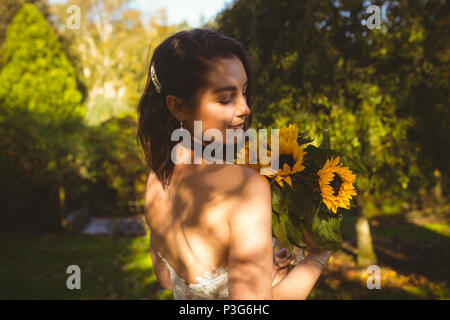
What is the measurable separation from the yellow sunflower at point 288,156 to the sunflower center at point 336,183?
17 cm

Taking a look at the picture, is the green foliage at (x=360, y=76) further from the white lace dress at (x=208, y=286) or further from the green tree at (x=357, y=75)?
the white lace dress at (x=208, y=286)

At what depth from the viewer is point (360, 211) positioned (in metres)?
5.96

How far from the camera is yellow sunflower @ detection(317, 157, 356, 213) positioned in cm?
151

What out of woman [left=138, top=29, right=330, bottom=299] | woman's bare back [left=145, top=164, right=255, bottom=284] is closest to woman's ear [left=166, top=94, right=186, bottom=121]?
woman [left=138, top=29, right=330, bottom=299]

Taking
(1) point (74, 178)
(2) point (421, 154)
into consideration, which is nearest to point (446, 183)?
(2) point (421, 154)

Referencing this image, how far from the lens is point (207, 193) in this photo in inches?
53.3

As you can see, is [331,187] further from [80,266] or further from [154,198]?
[80,266]

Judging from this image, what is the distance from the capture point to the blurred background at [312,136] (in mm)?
4102

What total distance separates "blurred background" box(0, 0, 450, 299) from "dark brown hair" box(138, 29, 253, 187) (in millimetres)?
303

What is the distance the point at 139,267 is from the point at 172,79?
592 centimetres

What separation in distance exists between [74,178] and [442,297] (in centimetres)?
846

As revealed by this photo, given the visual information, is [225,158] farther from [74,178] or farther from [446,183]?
[74,178]

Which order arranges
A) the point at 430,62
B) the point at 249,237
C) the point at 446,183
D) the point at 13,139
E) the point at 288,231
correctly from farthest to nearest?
the point at 13,139 < the point at 446,183 < the point at 430,62 < the point at 288,231 < the point at 249,237

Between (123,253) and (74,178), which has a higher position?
(74,178)
